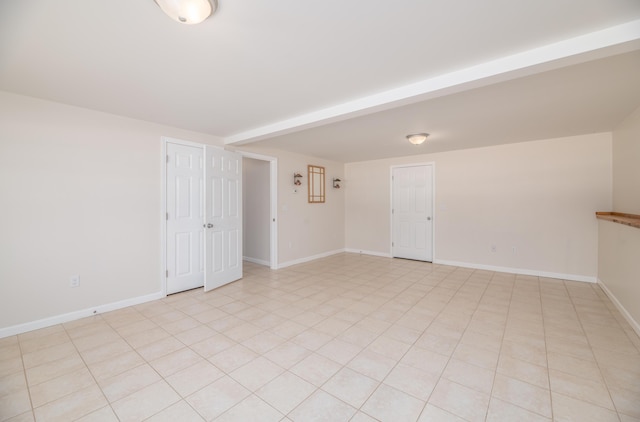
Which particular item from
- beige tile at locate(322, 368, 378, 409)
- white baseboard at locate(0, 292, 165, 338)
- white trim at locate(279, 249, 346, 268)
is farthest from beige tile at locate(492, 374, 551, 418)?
white trim at locate(279, 249, 346, 268)

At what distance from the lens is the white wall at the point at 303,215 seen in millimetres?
5242

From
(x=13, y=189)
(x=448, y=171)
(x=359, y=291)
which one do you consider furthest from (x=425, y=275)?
(x=13, y=189)

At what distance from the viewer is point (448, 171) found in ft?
17.5

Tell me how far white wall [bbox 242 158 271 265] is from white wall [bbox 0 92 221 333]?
2.05m

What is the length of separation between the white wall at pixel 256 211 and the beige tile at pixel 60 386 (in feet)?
11.4

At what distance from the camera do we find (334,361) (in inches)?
84.5

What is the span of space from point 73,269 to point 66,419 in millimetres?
1899

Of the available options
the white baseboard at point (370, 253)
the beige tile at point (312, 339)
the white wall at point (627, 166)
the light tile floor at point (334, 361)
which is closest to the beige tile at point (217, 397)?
the light tile floor at point (334, 361)

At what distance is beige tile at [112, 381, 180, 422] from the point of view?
1.61 meters

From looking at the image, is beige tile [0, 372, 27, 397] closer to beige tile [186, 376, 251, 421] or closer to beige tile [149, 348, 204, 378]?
beige tile [149, 348, 204, 378]

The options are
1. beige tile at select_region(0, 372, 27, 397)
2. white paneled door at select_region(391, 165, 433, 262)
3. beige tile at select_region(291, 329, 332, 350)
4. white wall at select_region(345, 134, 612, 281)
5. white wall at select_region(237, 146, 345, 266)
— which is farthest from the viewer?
white paneled door at select_region(391, 165, 433, 262)

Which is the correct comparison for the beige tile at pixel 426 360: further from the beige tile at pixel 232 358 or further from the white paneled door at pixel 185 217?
the white paneled door at pixel 185 217

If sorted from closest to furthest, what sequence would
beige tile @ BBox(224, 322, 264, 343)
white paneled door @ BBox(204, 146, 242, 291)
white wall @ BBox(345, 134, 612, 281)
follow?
beige tile @ BBox(224, 322, 264, 343), white paneled door @ BBox(204, 146, 242, 291), white wall @ BBox(345, 134, 612, 281)

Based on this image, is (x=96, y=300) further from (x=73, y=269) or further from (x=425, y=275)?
(x=425, y=275)
